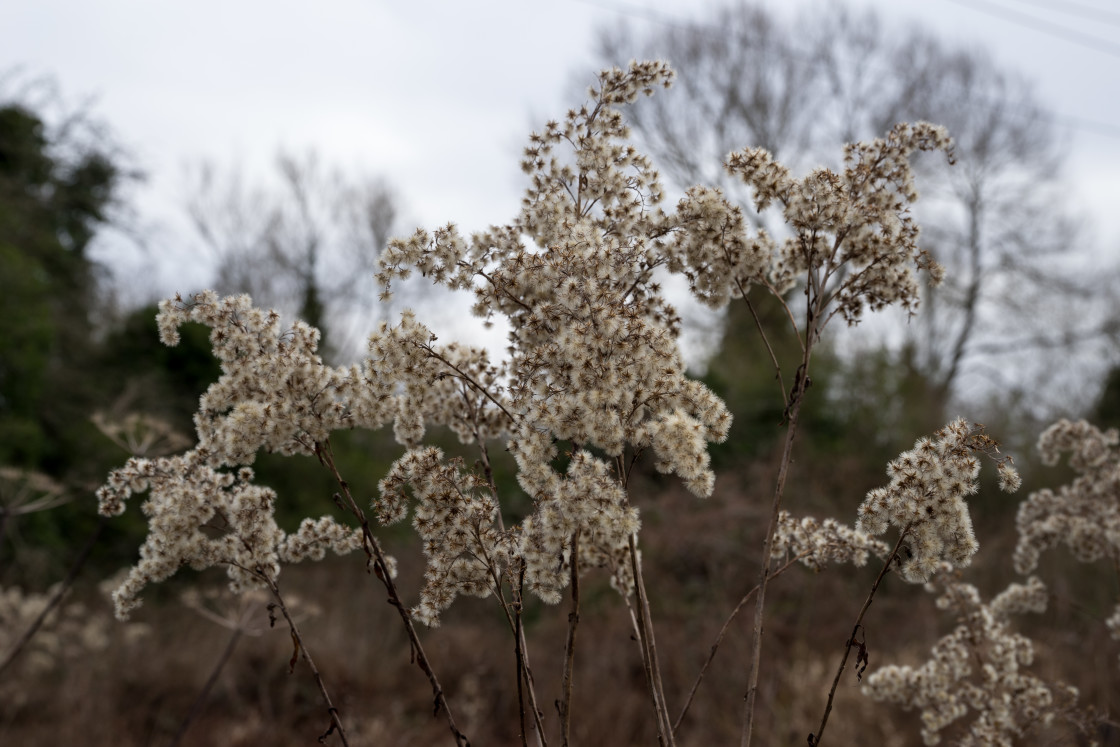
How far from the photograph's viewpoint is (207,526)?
1567 mm

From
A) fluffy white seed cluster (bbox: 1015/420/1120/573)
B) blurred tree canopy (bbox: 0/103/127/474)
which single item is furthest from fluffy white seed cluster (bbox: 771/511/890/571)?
blurred tree canopy (bbox: 0/103/127/474)

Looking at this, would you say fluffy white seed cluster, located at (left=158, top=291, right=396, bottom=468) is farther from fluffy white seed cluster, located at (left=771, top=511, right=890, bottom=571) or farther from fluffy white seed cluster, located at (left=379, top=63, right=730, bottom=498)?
fluffy white seed cluster, located at (left=771, top=511, right=890, bottom=571)

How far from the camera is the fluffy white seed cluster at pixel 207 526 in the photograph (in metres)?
1.55

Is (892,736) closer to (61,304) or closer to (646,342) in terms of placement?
(646,342)

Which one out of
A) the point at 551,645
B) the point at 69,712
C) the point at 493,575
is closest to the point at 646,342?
the point at 493,575

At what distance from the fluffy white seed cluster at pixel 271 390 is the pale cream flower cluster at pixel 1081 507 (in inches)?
97.4

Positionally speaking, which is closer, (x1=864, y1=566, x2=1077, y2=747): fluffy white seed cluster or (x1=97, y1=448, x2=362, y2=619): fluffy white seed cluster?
(x1=97, y1=448, x2=362, y2=619): fluffy white seed cluster

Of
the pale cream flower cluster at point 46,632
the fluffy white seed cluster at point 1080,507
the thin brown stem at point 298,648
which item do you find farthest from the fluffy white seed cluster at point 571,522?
the pale cream flower cluster at point 46,632

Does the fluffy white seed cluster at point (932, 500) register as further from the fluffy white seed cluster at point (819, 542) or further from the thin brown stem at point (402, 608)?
the thin brown stem at point (402, 608)

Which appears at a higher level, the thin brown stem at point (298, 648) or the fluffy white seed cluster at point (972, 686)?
the fluffy white seed cluster at point (972, 686)

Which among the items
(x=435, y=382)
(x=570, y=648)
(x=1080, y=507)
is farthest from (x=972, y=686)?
(x=435, y=382)

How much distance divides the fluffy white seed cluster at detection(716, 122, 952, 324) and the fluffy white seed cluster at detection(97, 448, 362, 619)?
3.39 ft

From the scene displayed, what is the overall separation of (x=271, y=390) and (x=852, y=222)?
1.22 meters

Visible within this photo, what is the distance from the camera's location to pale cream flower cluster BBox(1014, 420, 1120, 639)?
281cm
